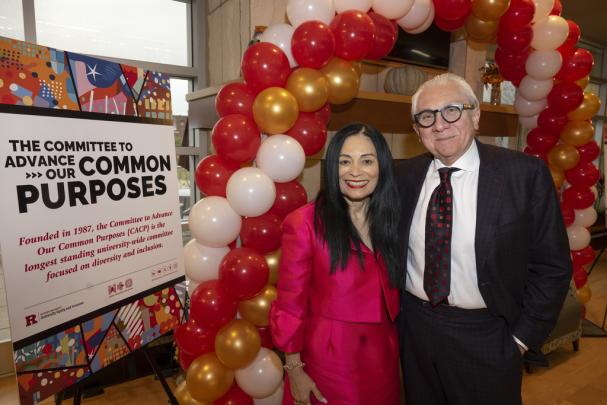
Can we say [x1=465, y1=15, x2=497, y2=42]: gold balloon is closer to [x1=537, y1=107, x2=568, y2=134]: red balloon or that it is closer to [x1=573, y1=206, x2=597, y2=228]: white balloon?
[x1=537, y1=107, x2=568, y2=134]: red balloon

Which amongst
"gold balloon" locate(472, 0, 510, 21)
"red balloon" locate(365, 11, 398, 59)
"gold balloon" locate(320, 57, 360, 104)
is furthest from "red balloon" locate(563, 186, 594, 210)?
"gold balloon" locate(320, 57, 360, 104)

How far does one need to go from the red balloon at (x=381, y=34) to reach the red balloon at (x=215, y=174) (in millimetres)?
951

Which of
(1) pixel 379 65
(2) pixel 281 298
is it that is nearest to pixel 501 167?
(2) pixel 281 298

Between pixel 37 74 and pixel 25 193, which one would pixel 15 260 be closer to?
pixel 25 193

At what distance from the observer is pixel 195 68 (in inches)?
122

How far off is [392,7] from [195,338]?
6.30ft

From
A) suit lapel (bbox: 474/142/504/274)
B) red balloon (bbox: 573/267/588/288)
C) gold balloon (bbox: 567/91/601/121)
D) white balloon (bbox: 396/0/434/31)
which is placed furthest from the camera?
red balloon (bbox: 573/267/588/288)

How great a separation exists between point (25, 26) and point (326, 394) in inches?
105

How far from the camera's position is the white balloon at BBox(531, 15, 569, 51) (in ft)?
8.90

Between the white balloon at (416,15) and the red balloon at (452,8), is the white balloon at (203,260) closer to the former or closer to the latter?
the white balloon at (416,15)

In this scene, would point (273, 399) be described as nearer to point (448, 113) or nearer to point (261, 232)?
point (261, 232)

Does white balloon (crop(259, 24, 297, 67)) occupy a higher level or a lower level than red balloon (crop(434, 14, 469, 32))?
lower

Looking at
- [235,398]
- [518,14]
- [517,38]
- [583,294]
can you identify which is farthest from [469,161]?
[583,294]

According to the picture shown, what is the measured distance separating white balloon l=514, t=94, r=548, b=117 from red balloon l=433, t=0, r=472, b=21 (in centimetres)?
104
